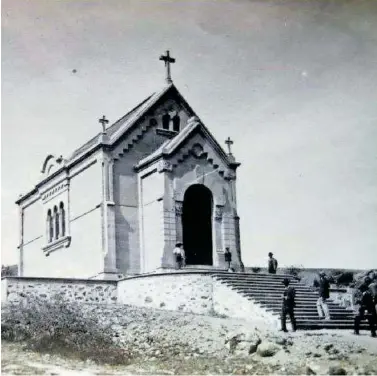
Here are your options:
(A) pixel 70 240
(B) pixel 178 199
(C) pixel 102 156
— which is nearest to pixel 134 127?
(C) pixel 102 156

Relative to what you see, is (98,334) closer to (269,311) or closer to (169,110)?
(269,311)

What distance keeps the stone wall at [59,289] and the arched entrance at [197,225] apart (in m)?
3.82

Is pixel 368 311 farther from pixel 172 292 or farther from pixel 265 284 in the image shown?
pixel 172 292

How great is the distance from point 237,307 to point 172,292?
7.62ft

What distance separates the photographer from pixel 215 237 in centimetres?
2469

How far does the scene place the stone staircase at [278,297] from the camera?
1842 cm

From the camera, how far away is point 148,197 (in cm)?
2420

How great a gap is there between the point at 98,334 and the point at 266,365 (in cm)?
A: 421

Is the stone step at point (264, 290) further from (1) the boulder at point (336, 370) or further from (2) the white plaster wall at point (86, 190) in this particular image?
(2) the white plaster wall at point (86, 190)

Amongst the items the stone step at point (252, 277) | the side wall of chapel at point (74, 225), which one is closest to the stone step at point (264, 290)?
the stone step at point (252, 277)

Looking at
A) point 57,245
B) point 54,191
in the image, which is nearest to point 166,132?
point 54,191

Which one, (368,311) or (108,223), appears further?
(108,223)

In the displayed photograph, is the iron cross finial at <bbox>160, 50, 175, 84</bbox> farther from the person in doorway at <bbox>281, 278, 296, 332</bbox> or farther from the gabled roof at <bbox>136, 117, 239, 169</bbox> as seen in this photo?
the person in doorway at <bbox>281, 278, 296, 332</bbox>

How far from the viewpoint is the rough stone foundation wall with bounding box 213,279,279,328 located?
17984mm
